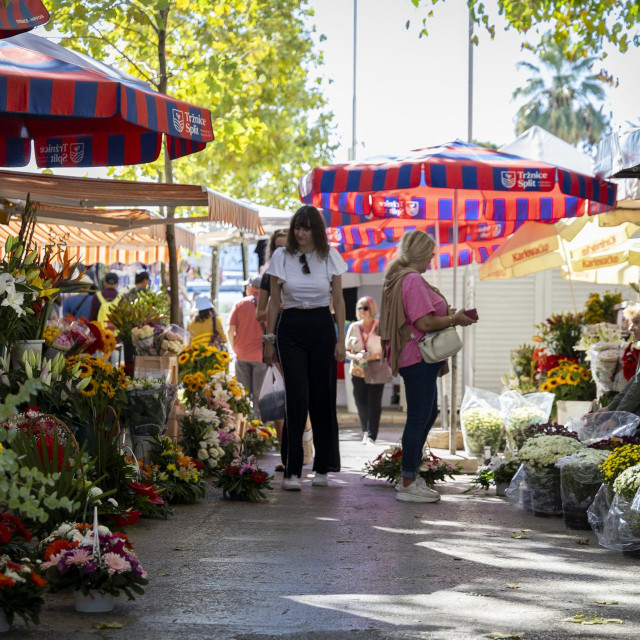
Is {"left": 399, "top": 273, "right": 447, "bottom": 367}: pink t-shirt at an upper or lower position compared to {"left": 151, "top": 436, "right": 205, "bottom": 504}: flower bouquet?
upper

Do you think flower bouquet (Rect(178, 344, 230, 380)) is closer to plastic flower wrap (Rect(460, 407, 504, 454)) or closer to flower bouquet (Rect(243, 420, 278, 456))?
flower bouquet (Rect(243, 420, 278, 456))

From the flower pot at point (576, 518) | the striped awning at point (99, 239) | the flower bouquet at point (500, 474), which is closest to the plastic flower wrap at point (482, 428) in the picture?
the flower bouquet at point (500, 474)

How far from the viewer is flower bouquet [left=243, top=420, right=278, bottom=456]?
11.3m

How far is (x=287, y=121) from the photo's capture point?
2447 cm

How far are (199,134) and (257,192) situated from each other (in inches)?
853

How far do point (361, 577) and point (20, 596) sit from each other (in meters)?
1.79

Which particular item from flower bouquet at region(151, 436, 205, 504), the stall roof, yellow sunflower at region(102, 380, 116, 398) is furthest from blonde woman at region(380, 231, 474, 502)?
yellow sunflower at region(102, 380, 116, 398)

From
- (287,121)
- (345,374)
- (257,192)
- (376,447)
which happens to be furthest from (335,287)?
(257,192)

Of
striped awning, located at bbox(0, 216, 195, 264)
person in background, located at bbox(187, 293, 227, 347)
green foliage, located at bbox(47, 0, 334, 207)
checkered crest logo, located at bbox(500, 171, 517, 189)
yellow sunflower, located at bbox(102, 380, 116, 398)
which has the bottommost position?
yellow sunflower, located at bbox(102, 380, 116, 398)

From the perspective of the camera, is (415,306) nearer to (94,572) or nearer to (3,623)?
(94,572)

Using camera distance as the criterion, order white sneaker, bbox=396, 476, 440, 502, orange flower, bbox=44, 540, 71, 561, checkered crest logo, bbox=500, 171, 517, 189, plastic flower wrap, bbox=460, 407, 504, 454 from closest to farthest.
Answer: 1. orange flower, bbox=44, 540, 71, 561
2. white sneaker, bbox=396, 476, 440, 502
3. checkered crest logo, bbox=500, 171, 517, 189
4. plastic flower wrap, bbox=460, 407, 504, 454

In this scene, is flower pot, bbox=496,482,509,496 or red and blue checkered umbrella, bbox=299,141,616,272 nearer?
flower pot, bbox=496,482,509,496

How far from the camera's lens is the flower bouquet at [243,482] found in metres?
7.91

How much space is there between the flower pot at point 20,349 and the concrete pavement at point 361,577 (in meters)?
1.21
